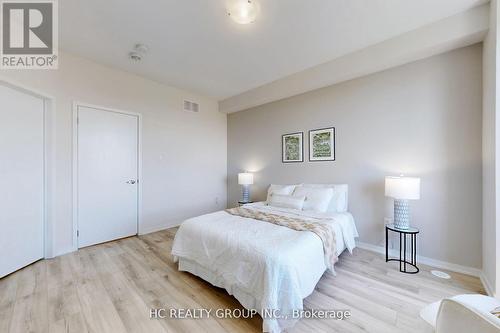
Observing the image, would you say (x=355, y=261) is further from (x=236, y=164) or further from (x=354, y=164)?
(x=236, y=164)

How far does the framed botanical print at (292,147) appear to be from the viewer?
3.75 m

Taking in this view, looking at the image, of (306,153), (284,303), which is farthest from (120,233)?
(306,153)

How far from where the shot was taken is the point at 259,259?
1617 mm

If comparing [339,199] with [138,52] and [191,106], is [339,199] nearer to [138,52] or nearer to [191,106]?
[191,106]

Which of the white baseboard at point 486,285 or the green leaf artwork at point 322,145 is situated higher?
the green leaf artwork at point 322,145

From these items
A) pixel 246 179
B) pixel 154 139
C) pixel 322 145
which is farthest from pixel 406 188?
pixel 154 139

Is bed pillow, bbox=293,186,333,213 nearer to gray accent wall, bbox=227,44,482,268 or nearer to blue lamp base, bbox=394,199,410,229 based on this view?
gray accent wall, bbox=227,44,482,268

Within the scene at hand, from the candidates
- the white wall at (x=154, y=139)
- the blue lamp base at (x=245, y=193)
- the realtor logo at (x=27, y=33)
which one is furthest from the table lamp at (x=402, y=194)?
the realtor logo at (x=27, y=33)

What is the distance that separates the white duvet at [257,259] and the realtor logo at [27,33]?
265 cm

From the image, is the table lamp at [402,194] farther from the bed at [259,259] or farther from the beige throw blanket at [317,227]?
the beige throw blanket at [317,227]

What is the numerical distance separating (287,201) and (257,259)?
162cm

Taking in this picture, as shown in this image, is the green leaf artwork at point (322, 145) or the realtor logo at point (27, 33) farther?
→ the green leaf artwork at point (322, 145)

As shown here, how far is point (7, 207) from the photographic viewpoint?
2.25 meters

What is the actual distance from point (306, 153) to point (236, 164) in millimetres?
1814
